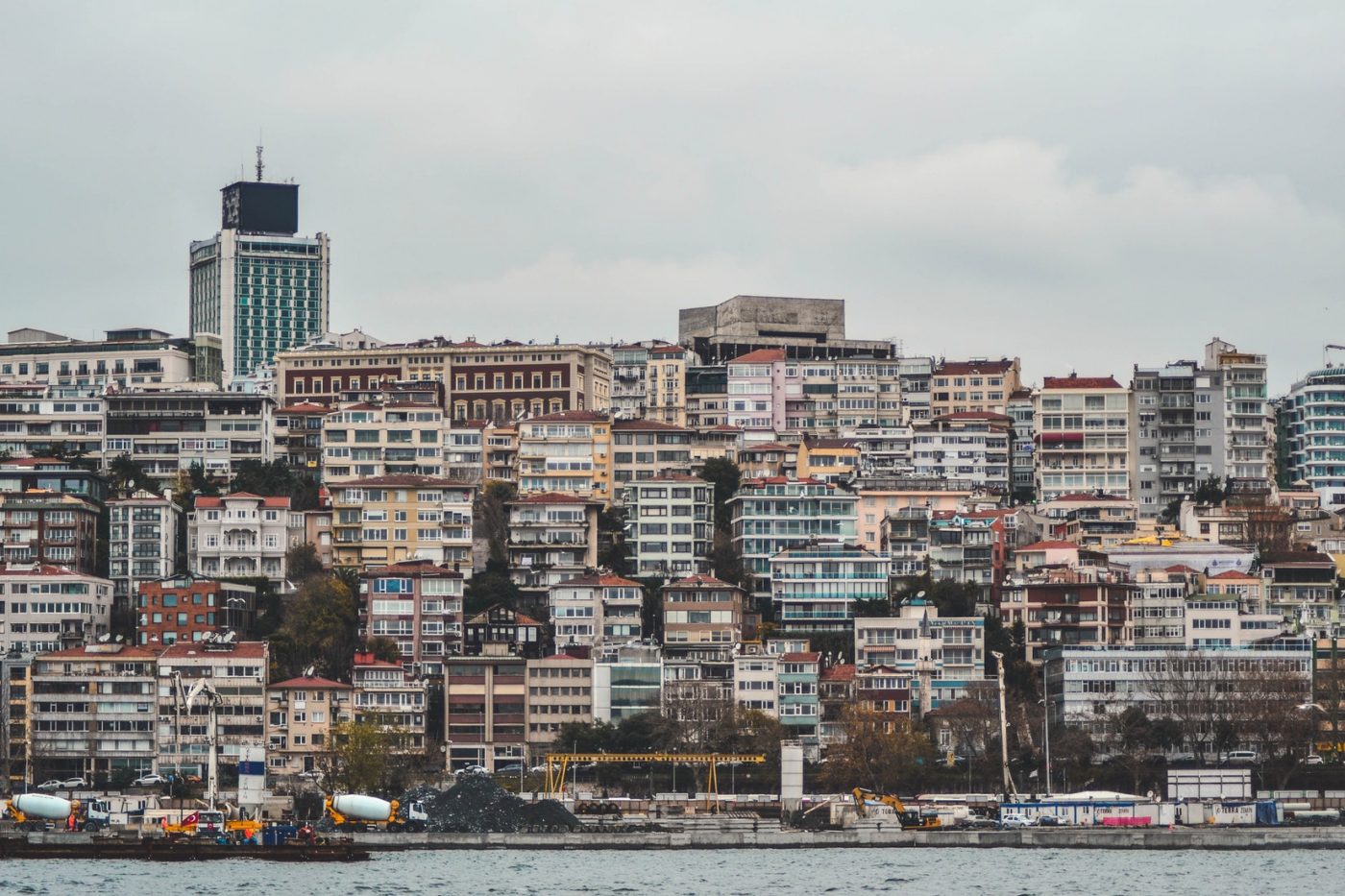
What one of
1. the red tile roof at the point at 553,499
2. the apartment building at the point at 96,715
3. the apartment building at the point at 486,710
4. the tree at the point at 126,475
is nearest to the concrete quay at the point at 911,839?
the apartment building at the point at 486,710

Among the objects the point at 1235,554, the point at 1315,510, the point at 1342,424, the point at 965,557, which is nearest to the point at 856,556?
the point at 965,557

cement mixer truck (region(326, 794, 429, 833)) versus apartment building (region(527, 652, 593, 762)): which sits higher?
apartment building (region(527, 652, 593, 762))

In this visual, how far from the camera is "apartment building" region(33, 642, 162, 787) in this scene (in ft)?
403

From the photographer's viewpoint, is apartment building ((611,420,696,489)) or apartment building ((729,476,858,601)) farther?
apartment building ((611,420,696,489))

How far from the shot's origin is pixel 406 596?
130750mm

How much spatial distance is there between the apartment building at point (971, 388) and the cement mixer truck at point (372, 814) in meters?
77.4

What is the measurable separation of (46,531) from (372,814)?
43509 millimetres

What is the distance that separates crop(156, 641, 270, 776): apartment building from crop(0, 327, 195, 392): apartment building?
5679cm

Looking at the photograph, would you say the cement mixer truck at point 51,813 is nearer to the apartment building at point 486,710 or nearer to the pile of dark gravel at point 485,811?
the pile of dark gravel at point 485,811

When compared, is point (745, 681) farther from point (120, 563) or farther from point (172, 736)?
point (120, 563)

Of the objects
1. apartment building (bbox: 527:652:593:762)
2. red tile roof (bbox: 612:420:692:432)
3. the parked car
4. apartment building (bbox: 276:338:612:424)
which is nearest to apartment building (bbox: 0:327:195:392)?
apartment building (bbox: 276:338:612:424)

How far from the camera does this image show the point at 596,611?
132 metres

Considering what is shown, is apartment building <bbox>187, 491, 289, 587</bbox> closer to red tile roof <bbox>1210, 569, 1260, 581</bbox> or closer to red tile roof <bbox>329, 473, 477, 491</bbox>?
red tile roof <bbox>329, 473, 477, 491</bbox>

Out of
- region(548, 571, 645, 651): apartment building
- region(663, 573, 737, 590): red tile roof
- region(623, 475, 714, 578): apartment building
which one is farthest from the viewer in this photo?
region(623, 475, 714, 578): apartment building
